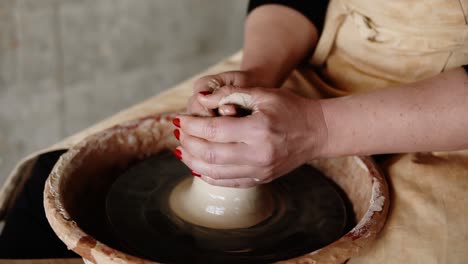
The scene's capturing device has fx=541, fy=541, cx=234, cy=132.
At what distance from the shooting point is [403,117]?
3.19 feet

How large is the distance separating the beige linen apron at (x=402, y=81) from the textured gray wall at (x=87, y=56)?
1.04 metres

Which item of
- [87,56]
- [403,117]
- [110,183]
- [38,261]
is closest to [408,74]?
[403,117]

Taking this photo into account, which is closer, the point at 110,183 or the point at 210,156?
the point at 210,156

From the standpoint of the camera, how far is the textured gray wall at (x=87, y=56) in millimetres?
2195

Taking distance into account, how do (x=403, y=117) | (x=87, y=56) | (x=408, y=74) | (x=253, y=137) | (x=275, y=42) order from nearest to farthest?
1. (x=253, y=137)
2. (x=403, y=117)
3. (x=408, y=74)
4. (x=275, y=42)
5. (x=87, y=56)

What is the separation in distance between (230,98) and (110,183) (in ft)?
1.45

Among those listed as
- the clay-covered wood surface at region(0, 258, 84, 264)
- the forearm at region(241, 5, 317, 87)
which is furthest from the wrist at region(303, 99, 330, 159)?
the clay-covered wood surface at region(0, 258, 84, 264)

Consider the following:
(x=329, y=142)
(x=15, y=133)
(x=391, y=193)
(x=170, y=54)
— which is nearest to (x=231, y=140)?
(x=329, y=142)

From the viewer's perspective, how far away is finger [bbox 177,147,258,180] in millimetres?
899

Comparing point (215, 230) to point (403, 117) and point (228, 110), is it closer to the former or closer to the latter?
point (228, 110)

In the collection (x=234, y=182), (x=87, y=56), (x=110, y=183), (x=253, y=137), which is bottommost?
(x=87, y=56)

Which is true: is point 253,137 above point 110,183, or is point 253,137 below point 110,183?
above

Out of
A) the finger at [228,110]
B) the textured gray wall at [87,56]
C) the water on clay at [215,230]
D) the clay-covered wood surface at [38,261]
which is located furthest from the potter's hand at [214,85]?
the textured gray wall at [87,56]

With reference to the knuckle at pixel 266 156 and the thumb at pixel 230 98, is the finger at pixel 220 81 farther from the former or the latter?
the knuckle at pixel 266 156
